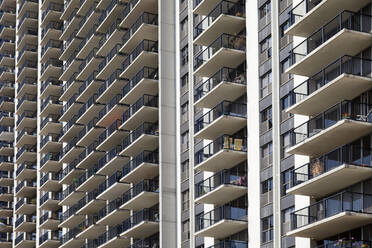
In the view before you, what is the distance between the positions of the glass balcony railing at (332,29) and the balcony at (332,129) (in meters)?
4.22

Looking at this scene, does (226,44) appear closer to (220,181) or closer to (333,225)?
(220,181)

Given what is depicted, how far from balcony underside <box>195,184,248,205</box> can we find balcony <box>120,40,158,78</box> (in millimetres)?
18531

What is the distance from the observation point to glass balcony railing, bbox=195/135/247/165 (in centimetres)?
7175

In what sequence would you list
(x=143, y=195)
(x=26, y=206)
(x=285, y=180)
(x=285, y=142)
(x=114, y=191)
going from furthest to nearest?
(x=26, y=206) < (x=114, y=191) < (x=143, y=195) < (x=285, y=142) < (x=285, y=180)

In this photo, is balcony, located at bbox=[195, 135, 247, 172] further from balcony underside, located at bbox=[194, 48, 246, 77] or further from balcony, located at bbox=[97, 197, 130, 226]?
balcony, located at bbox=[97, 197, 130, 226]

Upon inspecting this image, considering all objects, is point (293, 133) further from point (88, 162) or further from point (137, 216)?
point (88, 162)

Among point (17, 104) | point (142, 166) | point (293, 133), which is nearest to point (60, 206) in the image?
point (17, 104)

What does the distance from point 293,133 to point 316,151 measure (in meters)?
2.74

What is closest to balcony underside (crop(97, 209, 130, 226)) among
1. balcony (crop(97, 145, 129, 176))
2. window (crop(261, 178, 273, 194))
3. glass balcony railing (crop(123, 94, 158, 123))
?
balcony (crop(97, 145, 129, 176))

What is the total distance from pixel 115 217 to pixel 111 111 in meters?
10.4

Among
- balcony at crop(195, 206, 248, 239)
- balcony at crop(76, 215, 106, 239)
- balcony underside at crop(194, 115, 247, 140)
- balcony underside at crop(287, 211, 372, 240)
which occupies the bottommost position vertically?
balcony underside at crop(287, 211, 372, 240)

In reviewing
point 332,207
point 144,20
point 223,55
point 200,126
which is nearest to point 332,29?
point 332,207

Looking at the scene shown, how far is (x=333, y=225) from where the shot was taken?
56.8 m

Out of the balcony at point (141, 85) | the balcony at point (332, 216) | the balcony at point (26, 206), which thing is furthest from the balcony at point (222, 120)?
the balcony at point (26, 206)
